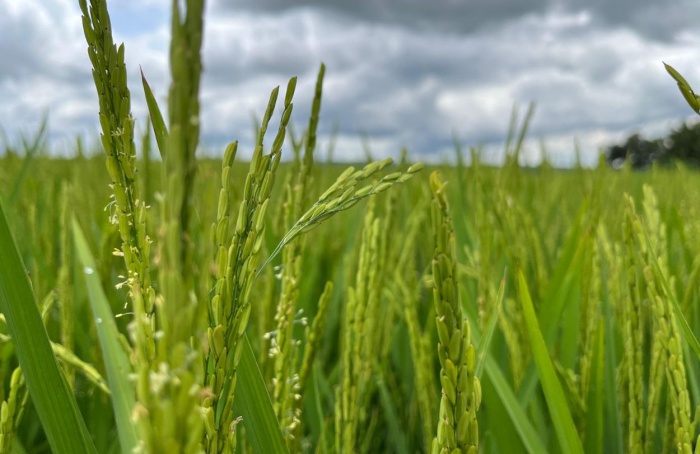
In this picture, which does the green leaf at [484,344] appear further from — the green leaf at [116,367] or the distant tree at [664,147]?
the distant tree at [664,147]

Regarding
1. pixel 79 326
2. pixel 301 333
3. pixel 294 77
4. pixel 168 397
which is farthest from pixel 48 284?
pixel 168 397

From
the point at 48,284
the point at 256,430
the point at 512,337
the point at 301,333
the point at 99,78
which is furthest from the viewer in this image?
the point at 48,284

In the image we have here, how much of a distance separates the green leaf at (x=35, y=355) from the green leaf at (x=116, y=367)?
1.3 inches

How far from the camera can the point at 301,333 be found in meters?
1.08

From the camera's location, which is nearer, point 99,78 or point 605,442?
point 99,78

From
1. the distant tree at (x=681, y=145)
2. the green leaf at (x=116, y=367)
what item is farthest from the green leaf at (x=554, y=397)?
the distant tree at (x=681, y=145)

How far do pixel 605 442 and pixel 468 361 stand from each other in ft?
2.02

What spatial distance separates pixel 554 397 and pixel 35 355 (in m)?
0.48

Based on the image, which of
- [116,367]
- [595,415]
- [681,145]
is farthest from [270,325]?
[681,145]

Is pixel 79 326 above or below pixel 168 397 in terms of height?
below

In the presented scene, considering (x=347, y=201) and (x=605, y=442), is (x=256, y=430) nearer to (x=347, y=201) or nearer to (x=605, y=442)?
(x=347, y=201)

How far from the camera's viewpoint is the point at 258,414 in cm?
44

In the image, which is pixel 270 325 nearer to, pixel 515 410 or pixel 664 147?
pixel 515 410

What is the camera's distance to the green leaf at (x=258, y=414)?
0.44 meters
